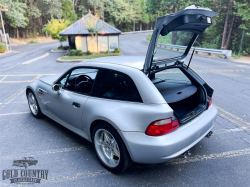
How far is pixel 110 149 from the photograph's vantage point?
9.06ft

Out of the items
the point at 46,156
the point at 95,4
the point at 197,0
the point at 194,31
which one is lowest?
the point at 46,156

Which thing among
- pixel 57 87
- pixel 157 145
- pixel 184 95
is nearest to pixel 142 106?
pixel 157 145

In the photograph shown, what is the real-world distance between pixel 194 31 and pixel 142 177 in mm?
2479

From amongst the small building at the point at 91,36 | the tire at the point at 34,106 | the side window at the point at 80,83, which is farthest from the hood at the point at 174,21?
the small building at the point at 91,36

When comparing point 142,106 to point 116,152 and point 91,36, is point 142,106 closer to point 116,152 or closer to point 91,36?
point 116,152

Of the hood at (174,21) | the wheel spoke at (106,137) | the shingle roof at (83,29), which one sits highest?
the shingle roof at (83,29)

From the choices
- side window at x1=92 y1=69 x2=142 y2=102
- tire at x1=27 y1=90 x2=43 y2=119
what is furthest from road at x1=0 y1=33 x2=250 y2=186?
side window at x1=92 y1=69 x2=142 y2=102

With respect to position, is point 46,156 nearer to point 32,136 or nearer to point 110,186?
point 32,136

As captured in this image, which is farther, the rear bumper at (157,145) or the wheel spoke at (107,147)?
the wheel spoke at (107,147)

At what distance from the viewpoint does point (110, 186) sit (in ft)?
8.16

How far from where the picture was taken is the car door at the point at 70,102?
3012 millimetres

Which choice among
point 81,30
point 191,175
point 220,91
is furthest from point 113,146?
point 81,30

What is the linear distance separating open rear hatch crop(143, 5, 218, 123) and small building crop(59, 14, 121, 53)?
711 inches

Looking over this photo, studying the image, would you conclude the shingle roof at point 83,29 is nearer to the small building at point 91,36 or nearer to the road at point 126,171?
the small building at point 91,36
